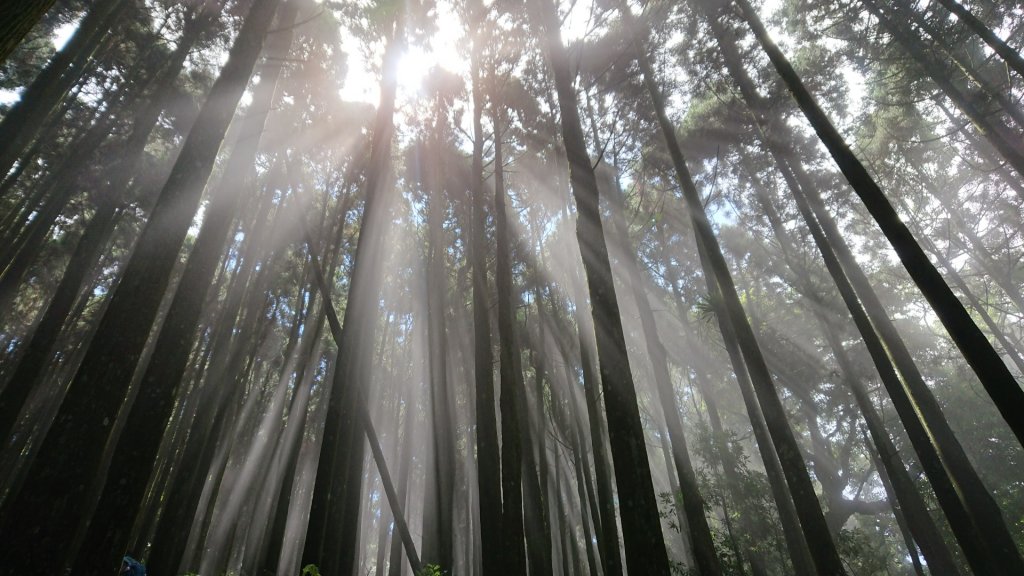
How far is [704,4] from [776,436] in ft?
29.7

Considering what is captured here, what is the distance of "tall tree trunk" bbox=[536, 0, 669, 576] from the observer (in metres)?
3.29

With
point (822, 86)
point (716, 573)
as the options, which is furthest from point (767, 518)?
point (822, 86)

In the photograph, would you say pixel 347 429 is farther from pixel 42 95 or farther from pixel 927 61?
pixel 927 61

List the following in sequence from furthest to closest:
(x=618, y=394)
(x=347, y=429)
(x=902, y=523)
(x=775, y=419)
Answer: (x=902, y=523), (x=775, y=419), (x=347, y=429), (x=618, y=394)

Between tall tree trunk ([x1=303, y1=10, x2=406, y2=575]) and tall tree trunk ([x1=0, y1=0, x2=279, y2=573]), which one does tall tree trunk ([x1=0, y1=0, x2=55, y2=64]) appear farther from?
tall tree trunk ([x1=303, y1=10, x2=406, y2=575])

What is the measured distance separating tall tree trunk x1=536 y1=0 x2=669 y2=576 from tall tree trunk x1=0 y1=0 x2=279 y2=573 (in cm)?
408

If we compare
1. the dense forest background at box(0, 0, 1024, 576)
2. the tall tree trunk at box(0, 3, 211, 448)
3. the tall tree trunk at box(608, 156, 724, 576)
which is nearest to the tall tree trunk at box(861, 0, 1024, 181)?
the dense forest background at box(0, 0, 1024, 576)

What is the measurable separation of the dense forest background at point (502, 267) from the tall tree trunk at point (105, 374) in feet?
0.08

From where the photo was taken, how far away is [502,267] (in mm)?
7863

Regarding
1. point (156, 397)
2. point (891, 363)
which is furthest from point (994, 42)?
point (156, 397)

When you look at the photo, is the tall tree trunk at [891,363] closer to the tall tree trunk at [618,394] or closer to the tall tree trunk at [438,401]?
the tall tree trunk at [618,394]

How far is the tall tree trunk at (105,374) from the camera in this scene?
2.85m

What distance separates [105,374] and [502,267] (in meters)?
5.60

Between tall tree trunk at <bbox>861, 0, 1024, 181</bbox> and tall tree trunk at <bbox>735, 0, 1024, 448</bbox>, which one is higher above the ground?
tall tree trunk at <bbox>861, 0, 1024, 181</bbox>
